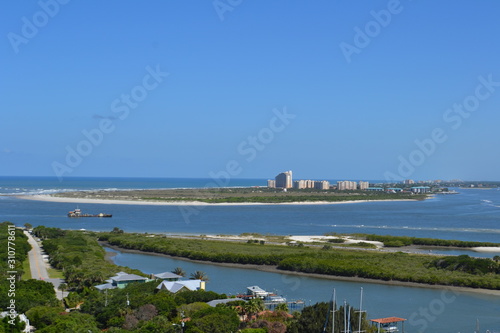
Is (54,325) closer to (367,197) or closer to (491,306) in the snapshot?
(491,306)

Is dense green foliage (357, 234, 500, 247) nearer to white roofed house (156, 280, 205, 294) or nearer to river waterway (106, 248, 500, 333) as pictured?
river waterway (106, 248, 500, 333)

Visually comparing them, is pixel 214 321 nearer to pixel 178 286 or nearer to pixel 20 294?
pixel 178 286

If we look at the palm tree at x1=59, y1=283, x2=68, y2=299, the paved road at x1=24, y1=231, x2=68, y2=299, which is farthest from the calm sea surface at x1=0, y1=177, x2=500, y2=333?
the palm tree at x1=59, y1=283, x2=68, y2=299

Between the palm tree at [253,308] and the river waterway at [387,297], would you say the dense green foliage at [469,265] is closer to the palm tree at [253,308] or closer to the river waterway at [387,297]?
the river waterway at [387,297]

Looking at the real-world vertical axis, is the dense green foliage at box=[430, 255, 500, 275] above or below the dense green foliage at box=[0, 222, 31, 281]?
below

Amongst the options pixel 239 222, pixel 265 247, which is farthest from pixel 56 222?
pixel 265 247

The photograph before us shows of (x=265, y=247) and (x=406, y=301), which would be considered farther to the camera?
(x=265, y=247)

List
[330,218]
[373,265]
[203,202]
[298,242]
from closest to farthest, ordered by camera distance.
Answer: [373,265]
[298,242]
[330,218]
[203,202]
